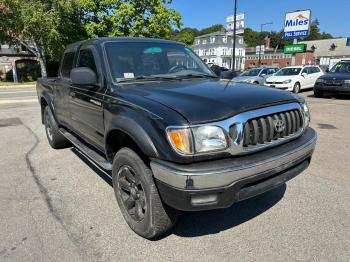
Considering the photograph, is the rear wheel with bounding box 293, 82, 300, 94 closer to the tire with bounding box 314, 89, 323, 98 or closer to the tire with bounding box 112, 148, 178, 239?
the tire with bounding box 314, 89, 323, 98

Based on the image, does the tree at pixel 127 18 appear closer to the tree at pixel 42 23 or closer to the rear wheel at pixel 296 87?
the tree at pixel 42 23

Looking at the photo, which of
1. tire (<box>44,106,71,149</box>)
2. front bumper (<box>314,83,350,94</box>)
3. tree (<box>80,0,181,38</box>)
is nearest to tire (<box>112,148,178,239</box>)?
tire (<box>44,106,71,149</box>)

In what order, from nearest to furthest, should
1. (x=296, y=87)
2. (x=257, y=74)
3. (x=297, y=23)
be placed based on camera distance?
(x=296, y=87) → (x=257, y=74) → (x=297, y=23)

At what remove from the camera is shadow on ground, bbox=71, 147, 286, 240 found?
324cm

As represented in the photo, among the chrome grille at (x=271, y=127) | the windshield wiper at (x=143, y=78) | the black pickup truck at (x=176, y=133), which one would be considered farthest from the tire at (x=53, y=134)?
the chrome grille at (x=271, y=127)

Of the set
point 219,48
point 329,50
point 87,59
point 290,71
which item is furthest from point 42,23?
point 329,50

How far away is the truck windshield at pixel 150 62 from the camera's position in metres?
3.70

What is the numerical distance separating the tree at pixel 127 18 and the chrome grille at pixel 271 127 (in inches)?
1062

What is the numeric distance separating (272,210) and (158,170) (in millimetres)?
1712

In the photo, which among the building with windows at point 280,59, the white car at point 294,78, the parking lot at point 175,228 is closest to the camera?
the parking lot at point 175,228

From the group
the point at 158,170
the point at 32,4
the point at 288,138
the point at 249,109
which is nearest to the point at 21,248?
the point at 158,170

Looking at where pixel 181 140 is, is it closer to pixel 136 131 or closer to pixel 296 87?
pixel 136 131

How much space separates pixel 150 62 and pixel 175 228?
6.61ft

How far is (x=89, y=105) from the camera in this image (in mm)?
3984
